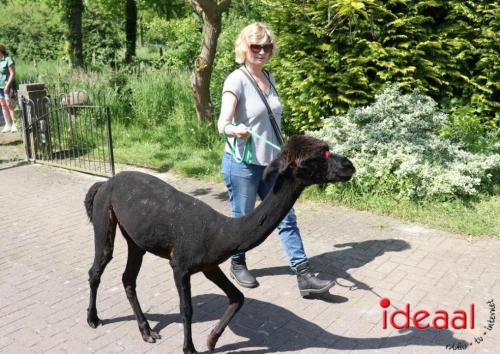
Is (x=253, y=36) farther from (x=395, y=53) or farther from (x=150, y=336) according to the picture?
(x=395, y=53)

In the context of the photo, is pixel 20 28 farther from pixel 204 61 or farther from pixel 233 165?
pixel 233 165

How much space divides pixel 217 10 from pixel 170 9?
18727 mm

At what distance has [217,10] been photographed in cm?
1028

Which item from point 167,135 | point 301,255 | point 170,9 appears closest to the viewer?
point 301,255

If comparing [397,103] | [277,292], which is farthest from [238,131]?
[397,103]

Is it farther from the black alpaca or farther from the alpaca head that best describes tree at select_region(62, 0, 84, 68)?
the alpaca head

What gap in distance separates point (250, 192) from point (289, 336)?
4.30 ft

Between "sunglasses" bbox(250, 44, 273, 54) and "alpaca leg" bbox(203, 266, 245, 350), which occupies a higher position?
"sunglasses" bbox(250, 44, 273, 54)

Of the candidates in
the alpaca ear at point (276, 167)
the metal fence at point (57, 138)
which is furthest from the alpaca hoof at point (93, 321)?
the metal fence at point (57, 138)

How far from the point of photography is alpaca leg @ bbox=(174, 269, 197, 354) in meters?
3.45

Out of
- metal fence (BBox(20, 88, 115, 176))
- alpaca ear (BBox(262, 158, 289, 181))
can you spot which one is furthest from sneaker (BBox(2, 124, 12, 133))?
alpaca ear (BBox(262, 158, 289, 181))

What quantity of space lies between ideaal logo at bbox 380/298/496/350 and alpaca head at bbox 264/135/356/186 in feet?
5.54

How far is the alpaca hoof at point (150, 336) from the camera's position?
3904 millimetres

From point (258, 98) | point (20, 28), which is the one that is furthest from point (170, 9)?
point (258, 98)
